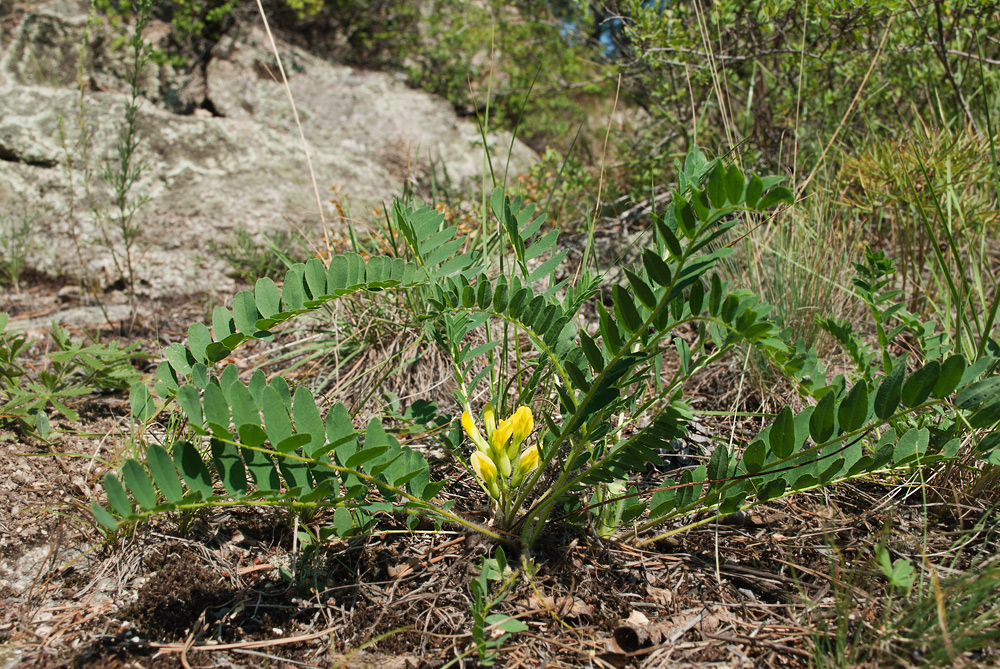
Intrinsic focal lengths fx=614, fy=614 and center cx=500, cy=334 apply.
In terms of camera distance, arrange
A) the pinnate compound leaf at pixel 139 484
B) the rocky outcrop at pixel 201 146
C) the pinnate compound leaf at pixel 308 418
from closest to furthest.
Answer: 1. the pinnate compound leaf at pixel 139 484
2. the pinnate compound leaf at pixel 308 418
3. the rocky outcrop at pixel 201 146

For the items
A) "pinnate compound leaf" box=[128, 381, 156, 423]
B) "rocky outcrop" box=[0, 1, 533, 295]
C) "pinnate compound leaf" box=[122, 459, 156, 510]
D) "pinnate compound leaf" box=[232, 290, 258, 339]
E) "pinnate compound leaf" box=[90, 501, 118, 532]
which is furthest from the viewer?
"rocky outcrop" box=[0, 1, 533, 295]

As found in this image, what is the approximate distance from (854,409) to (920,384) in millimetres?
113

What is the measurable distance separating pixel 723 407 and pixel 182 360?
157 cm

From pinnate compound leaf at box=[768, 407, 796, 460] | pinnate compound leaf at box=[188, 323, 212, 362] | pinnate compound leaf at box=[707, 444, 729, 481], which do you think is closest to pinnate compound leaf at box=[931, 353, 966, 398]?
pinnate compound leaf at box=[768, 407, 796, 460]

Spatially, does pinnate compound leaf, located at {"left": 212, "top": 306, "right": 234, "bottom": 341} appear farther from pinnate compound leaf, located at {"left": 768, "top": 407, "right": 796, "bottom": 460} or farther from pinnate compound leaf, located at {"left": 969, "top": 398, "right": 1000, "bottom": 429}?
pinnate compound leaf, located at {"left": 969, "top": 398, "right": 1000, "bottom": 429}

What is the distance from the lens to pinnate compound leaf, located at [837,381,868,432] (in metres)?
1.04

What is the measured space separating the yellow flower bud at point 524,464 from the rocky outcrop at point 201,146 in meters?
1.28

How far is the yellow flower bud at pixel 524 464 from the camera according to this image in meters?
1.25

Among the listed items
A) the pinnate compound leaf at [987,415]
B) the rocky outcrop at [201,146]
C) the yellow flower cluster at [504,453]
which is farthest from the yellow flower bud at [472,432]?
the rocky outcrop at [201,146]

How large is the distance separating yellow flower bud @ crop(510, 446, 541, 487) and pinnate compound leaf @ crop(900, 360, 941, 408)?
669 mm

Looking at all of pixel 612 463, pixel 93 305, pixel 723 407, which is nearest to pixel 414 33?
pixel 93 305

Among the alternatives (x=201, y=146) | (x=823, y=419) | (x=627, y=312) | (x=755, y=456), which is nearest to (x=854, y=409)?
(x=823, y=419)

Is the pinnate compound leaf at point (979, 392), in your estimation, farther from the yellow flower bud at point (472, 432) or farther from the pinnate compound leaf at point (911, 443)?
the yellow flower bud at point (472, 432)

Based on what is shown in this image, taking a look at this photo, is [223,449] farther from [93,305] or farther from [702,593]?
[93,305]
